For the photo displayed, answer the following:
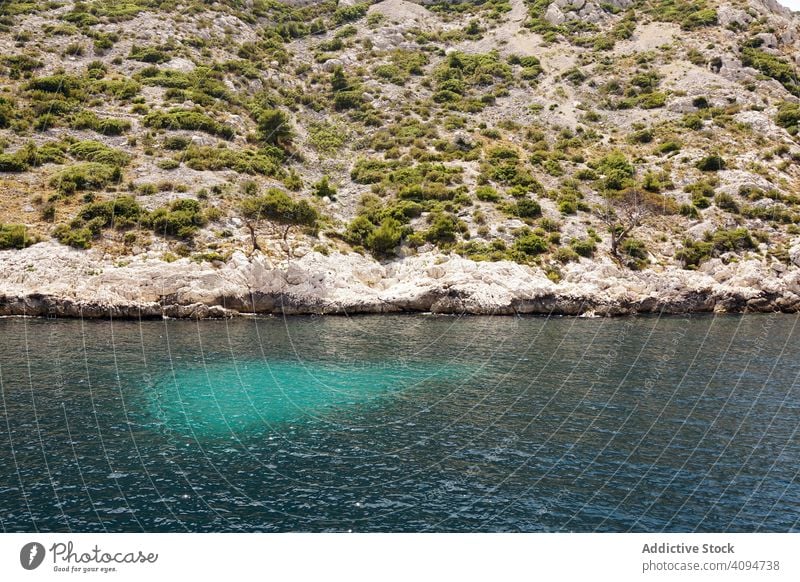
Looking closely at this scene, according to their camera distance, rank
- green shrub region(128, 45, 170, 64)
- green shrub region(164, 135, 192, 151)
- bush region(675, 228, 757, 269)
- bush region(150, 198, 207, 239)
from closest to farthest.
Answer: bush region(150, 198, 207, 239) → bush region(675, 228, 757, 269) → green shrub region(164, 135, 192, 151) → green shrub region(128, 45, 170, 64)

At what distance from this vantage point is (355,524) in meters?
15.9

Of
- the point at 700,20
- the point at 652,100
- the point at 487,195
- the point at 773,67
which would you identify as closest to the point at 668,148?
the point at 652,100

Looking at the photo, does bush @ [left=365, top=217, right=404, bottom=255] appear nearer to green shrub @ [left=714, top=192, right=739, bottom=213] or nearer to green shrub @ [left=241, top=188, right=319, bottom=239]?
green shrub @ [left=241, top=188, right=319, bottom=239]

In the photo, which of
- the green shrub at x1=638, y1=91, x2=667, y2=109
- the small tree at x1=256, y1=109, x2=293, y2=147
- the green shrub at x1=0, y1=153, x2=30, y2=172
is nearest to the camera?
the green shrub at x1=0, y1=153, x2=30, y2=172

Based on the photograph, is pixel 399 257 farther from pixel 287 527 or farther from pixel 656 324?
pixel 287 527

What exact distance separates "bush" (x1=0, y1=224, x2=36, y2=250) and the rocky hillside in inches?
8.2

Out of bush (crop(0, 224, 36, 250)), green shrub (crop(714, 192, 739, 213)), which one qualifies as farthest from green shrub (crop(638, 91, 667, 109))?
bush (crop(0, 224, 36, 250))

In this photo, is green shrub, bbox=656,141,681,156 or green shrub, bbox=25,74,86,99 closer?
green shrub, bbox=25,74,86,99

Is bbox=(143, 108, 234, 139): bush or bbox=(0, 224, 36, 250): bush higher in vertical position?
bbox=(143, 108, 234, 139): bush

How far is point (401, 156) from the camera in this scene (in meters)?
89.3

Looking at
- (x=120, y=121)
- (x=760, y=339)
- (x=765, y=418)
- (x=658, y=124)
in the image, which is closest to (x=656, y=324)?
(x=760, y=339)

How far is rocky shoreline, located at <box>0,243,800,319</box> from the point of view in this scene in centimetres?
5056

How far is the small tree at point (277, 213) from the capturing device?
62.4m

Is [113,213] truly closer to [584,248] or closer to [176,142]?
[176,142]
